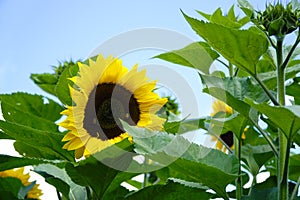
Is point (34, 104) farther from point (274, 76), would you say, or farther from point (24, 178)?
point (274, 76)

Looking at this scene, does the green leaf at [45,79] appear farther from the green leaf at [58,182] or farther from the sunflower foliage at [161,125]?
the green leaf at [58,182]

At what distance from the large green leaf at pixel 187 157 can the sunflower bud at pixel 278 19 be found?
22cm

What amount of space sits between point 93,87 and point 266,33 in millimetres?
325

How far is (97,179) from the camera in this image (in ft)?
2.85

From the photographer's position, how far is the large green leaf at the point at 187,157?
794mm

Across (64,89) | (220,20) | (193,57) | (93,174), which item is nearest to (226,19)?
(220,20)

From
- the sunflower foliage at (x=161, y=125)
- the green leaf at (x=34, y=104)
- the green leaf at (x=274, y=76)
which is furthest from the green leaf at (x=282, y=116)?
the green leaf at (x=34, y=104)

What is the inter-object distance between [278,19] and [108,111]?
14.0 inches

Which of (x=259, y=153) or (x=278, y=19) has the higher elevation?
(x=278, y=19)

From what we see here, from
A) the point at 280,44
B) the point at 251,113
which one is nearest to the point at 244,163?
the point at 251,113

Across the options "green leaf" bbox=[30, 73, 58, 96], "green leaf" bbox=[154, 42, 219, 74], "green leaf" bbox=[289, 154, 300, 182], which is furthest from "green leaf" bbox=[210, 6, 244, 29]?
"green leaf" bbox=[30, 73, 58, 96]

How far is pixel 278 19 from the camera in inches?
33.9

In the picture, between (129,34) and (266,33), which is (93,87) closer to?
(129,34)

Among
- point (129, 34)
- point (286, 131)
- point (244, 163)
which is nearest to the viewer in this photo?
point (286, 131)
